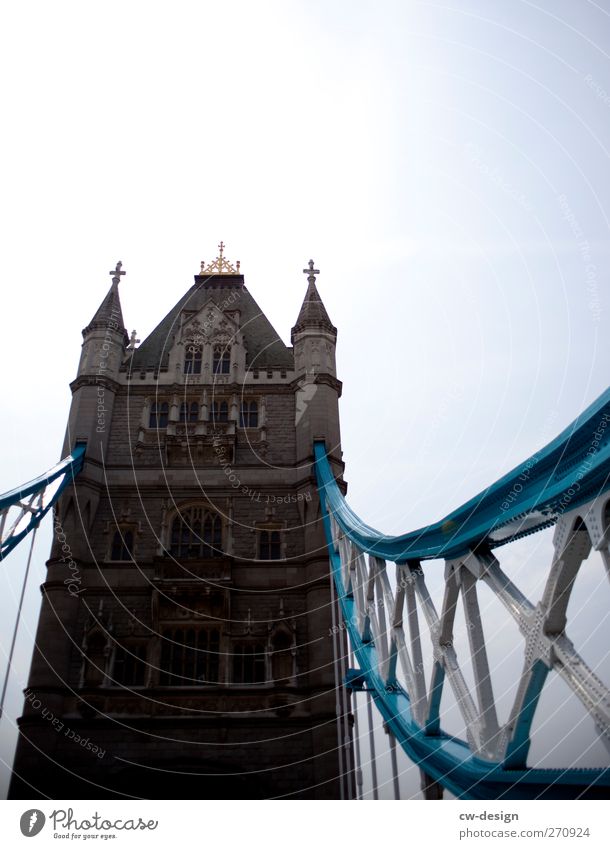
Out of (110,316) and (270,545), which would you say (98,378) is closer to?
(110,316)

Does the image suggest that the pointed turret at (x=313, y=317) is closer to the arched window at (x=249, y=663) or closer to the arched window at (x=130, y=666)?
the arched window at (x=249, y=663)

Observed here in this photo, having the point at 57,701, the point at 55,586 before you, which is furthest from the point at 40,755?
the point at 55,586

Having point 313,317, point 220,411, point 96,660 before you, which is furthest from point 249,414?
point 96,660

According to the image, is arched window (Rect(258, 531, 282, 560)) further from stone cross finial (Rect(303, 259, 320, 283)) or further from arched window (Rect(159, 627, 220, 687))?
stone cross finial (Rect(303, 259, 320, 283))

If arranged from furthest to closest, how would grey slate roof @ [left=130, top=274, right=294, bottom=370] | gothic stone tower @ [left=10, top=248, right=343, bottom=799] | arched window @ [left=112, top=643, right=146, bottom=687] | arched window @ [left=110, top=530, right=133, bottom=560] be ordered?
grey slate roof @ [left=130, top=274, right=294, bottom=370] < arched window @ [left=110, top=530, right=133, bottom=560] < arched window @ [left=112, top=643, right=146, bottom=687] < gothic stone tower @ [left=10, top=248, right=343, bottom=799]

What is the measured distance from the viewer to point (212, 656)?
1864cm

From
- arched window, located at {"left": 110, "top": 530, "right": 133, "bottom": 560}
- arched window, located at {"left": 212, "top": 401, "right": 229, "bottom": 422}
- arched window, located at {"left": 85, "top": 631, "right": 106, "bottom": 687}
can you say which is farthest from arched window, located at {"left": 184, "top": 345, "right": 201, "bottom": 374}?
arched window, located at {"left": 85, "top": 631, "right": 106, "bottom": 687}

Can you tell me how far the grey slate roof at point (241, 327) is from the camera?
26183 millimetres

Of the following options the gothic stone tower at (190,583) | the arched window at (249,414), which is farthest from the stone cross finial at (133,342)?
the arched window at (249,414)

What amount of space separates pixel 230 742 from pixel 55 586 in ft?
22.6

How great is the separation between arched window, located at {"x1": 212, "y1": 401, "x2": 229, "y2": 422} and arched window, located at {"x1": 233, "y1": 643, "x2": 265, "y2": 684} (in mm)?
8456

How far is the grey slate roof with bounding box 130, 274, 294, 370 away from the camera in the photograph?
85.9 ft
